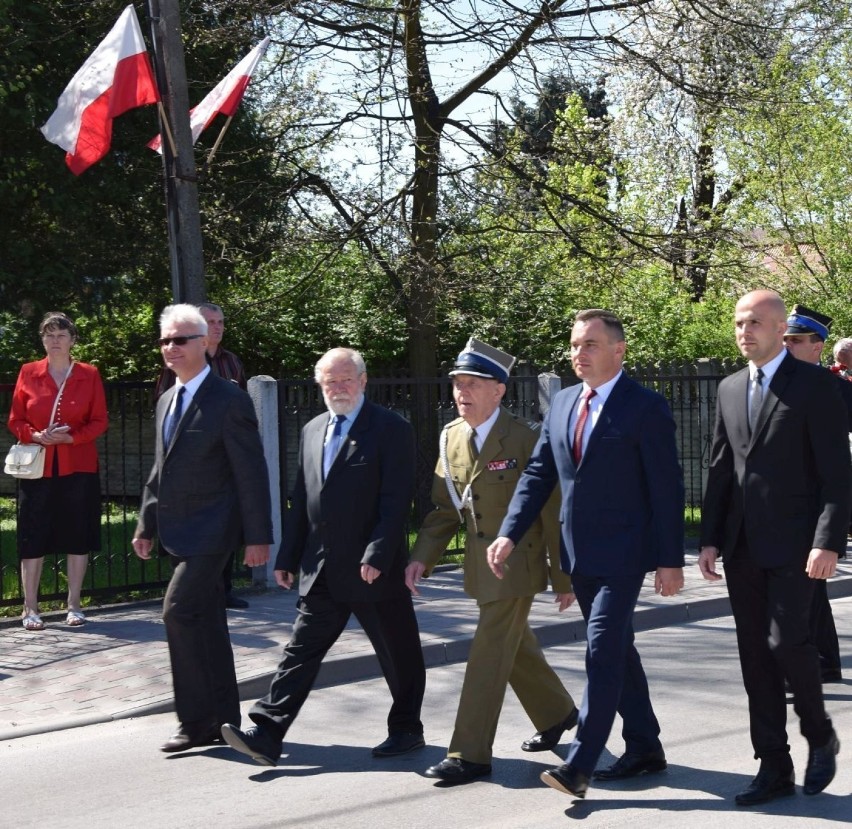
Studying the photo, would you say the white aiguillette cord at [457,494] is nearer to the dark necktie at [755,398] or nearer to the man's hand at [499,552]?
the man's hand at [499,552]

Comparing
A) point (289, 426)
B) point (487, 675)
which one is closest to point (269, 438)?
point (289, 426)

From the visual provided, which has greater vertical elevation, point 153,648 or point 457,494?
point 457,494

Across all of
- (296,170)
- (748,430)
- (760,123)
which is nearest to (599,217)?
(296,170)

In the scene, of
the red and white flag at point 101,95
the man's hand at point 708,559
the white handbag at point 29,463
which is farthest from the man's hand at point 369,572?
the red and white flag at point 101,95

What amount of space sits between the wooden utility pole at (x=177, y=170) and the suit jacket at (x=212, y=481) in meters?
4.30

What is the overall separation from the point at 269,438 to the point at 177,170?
229 cm

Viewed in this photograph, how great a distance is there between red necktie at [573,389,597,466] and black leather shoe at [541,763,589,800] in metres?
Result: 1.18

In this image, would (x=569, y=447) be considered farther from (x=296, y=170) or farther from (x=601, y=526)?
(x=296, y=170)

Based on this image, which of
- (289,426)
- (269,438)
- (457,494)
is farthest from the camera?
(289,426)

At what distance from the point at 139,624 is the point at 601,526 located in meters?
4.92

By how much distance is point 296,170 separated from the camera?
17.1m

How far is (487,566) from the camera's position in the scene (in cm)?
554

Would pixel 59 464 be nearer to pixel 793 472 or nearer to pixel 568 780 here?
pixel 568 780

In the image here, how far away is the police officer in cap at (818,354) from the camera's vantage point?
707 cm
